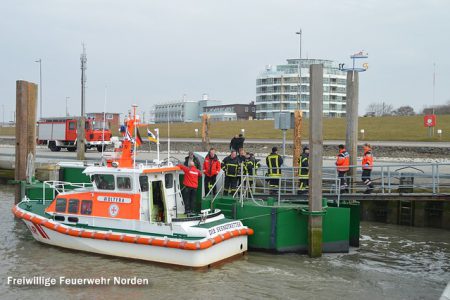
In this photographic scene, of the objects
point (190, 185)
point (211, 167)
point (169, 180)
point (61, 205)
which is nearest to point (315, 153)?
point (211, 167)

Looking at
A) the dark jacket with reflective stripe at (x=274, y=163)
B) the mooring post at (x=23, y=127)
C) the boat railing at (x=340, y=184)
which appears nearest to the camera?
the boat railing at (x=340, y=184)

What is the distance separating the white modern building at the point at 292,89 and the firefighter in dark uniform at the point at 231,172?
76.6 meters

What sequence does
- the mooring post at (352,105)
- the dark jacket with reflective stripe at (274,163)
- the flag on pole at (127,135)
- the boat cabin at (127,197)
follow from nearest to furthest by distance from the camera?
1. the boat cabin at (127,197)
2. the flag on pole at (127,135)
3. the dark jacket with reflective stripe at (274,163)
4. the mooring post at (352,105)

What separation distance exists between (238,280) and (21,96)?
10.3 metres

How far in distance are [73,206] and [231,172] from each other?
421 centimetres

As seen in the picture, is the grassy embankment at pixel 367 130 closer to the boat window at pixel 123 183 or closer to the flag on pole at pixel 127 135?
the flag on pole at pixel 127 135

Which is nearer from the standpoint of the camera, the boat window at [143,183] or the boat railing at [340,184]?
the boat window at [143,183]

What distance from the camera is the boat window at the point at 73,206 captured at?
13305 mm

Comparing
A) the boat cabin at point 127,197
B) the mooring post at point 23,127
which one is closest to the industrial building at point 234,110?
the mooring post at point 23,127

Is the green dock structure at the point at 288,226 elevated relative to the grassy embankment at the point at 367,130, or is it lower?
lower

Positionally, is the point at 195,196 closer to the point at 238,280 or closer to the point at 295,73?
the point at 238,280

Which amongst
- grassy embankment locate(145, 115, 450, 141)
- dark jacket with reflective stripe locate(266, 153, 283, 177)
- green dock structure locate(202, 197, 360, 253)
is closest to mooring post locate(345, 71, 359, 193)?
dark jacket with reflective stripe locate(266, 153, 283, 177)

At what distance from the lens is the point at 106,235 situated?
41.2 ft

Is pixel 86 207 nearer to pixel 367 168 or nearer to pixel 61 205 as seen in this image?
pixel 61 205
